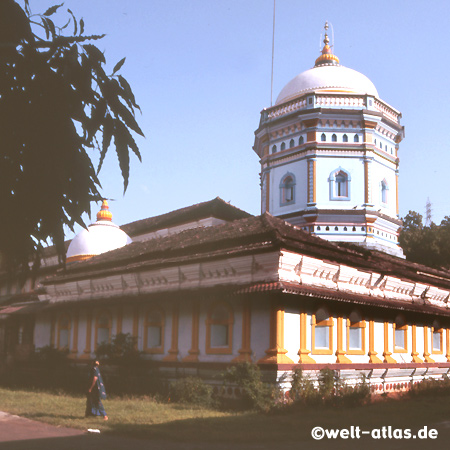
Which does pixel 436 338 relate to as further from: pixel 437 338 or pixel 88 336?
pixel 88 336

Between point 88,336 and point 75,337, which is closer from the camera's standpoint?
point 88,336

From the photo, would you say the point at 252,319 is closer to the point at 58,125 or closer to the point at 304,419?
the point at 304,419

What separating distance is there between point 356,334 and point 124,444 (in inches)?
462

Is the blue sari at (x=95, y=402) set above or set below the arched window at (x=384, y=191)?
below

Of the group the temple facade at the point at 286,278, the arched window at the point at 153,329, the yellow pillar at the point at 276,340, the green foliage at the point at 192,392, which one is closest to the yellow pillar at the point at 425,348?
the temple facade at the point at 286,278

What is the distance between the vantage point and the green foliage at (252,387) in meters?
16.8

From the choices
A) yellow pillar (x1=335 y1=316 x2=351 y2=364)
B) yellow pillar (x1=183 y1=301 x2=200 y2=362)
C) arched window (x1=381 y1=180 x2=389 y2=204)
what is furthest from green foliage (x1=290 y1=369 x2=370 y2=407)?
arched window (x1=381 y1=180 x2=389 y2=204)

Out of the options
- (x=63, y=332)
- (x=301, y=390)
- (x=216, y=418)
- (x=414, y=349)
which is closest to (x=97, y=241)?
(x=63, y=332)

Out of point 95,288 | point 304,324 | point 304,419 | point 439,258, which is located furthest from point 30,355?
point 439,258

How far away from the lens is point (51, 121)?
14.3 feet

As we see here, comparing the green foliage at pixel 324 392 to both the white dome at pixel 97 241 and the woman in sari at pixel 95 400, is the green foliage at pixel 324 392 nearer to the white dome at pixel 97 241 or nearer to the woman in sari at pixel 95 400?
the woman in sari at pixel 95 400

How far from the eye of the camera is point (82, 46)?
4.45 meters

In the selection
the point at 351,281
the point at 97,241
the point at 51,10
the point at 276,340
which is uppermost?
the point at 97,241

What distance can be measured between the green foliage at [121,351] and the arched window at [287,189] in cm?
1569
